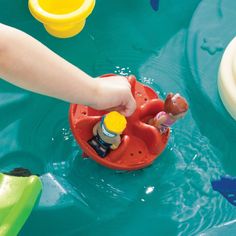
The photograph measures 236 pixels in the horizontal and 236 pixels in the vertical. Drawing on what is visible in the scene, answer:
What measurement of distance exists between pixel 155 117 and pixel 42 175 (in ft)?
0.85

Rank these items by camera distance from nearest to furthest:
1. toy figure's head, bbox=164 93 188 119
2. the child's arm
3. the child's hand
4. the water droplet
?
the child's arm → the child's hand → toy figure's head, bbox=164 93 188 119 → the water droplet

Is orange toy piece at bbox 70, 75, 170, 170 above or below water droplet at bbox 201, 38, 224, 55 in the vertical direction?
below

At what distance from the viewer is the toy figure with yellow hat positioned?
0.85 metres

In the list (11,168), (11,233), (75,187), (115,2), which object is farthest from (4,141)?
(115,2)

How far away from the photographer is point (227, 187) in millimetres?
993

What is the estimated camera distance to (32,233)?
0.94 meters

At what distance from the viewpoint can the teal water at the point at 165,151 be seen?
3.11 feet

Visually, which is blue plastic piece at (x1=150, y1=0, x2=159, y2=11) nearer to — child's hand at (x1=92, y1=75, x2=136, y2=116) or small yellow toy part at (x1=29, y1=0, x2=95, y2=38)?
small yellow toy part at (x1=29, y1=0, x2=95, y2=38)

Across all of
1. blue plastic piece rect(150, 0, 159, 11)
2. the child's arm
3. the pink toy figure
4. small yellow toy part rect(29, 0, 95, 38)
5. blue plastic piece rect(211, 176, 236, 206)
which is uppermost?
the child's arm

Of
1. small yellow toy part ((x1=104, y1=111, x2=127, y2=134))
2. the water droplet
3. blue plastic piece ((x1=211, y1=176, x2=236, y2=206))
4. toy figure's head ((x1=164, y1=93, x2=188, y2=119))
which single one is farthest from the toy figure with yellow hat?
the water droplet

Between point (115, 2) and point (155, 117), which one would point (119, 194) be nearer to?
point (155, 117)

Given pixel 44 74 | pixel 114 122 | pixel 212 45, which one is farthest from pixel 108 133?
pixel 212 45

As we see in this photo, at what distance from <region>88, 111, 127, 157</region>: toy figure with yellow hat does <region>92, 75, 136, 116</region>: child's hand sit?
0.03 metres

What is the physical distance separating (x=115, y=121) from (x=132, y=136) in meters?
0.14
